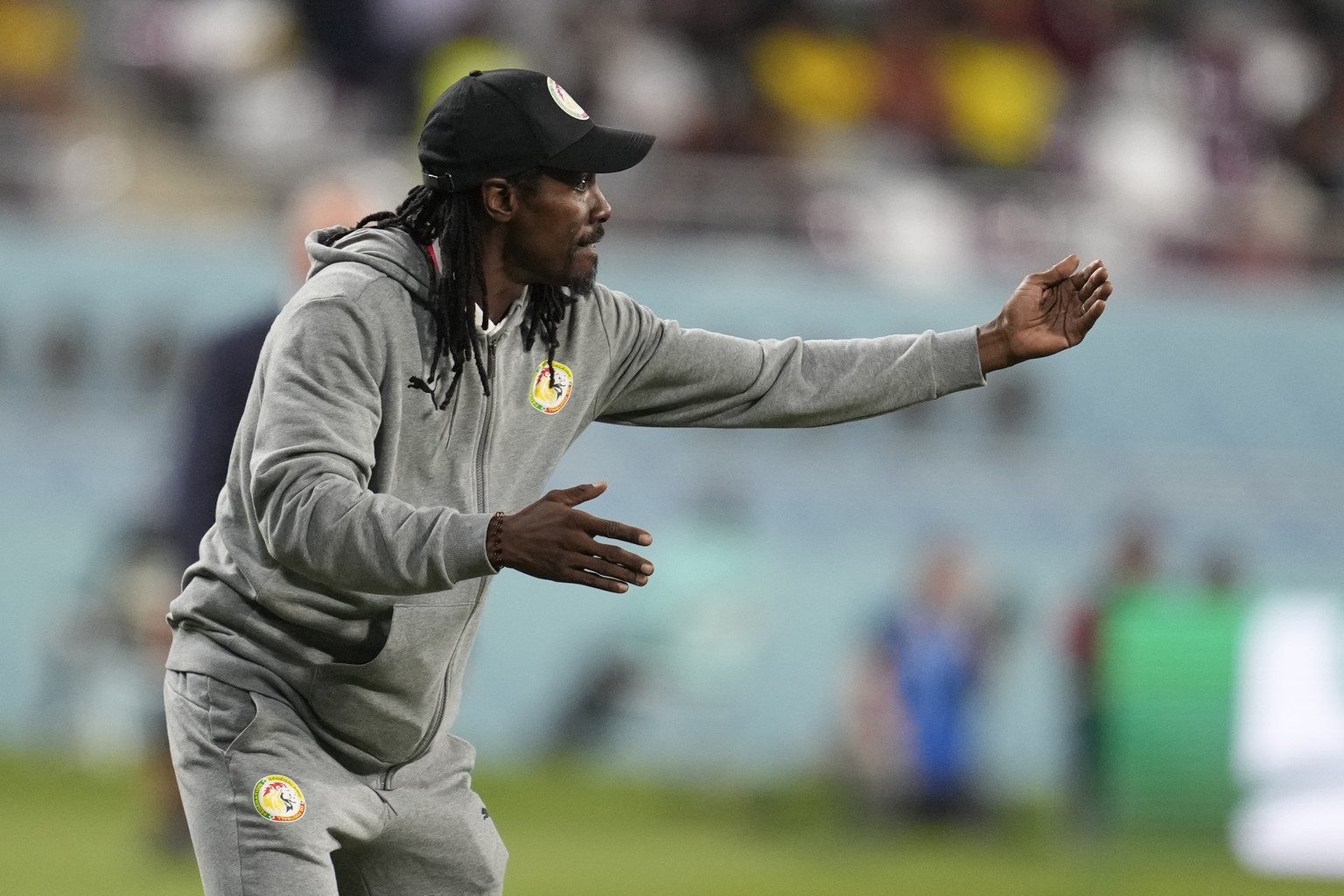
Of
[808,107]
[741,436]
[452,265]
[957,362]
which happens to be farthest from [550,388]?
[808,107]

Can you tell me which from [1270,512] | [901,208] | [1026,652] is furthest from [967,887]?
[901,208]

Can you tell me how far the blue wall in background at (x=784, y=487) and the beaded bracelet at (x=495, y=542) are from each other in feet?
25.8

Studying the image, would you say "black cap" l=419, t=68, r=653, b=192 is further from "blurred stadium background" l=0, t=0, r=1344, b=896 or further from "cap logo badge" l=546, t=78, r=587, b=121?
"blurred stadium background" l=0, t=0, r=1344, b=896

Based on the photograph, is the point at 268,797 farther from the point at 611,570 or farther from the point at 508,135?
the point at 508,135

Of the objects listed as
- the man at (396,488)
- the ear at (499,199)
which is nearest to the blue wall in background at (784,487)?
the man at (396,488)

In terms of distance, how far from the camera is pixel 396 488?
152 inches

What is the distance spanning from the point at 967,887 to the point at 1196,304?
14.7 ft

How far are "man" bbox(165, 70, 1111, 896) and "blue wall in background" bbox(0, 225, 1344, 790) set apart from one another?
719cm

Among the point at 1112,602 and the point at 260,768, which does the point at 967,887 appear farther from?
the point at 260,768

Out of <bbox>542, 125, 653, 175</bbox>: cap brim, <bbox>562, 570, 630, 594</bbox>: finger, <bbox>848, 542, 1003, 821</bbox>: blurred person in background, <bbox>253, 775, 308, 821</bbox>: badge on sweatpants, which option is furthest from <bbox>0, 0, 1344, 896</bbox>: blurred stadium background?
<bbox>562, 570, 630, 594</bbox>: finger

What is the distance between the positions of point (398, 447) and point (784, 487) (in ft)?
26.9

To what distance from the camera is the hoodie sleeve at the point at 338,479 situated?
3.44 meters

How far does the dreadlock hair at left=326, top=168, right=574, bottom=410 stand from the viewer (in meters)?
3.84

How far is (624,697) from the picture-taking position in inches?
460
